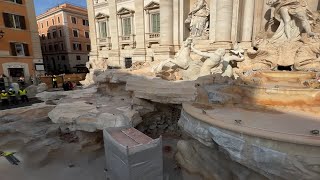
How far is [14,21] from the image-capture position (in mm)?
18266

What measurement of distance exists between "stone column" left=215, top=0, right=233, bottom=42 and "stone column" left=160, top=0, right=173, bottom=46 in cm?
342

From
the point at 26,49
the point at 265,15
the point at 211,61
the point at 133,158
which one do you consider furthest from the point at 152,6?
the point at 133,158

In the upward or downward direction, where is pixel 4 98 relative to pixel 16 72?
downward

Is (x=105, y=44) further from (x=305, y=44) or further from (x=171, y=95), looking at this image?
(x=305, y=44)

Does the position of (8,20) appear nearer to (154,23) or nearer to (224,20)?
(154,23)

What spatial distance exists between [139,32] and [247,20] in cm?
798

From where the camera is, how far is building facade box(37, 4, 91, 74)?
1193 inches

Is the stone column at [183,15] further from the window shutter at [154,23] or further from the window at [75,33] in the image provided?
the window at [75,33]

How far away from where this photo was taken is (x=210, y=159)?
4.56 meters

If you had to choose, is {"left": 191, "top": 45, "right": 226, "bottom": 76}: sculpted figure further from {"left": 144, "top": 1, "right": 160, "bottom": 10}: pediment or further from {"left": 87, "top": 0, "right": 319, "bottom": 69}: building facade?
{"left": 144, "top": 1, "right": 160, "bottom": 10}: pediment

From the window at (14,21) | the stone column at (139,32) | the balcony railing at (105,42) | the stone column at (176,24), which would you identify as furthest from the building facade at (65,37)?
the stone column at (176,24)

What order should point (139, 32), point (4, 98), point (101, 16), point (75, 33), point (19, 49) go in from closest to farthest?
point (4, 98), point (139, 32), point (101, 16), point (19, 49), point (75, 33)

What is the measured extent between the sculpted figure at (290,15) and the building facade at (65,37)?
26514mm

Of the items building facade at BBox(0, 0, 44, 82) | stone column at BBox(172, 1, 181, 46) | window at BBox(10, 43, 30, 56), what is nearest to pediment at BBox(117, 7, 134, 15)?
stone column at BBox(172, 1, 181, 46)
